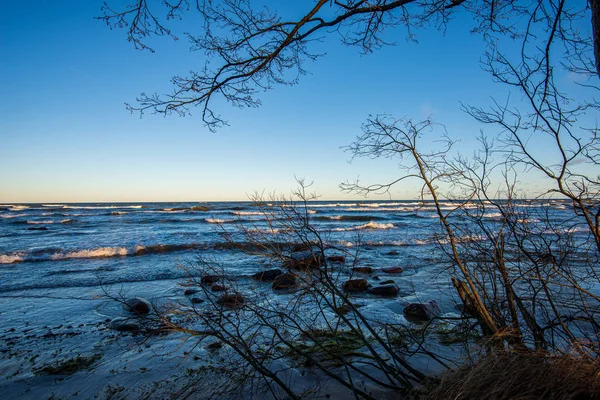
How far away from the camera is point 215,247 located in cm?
1416

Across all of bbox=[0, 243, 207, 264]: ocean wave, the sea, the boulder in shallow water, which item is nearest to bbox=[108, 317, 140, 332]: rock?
the sea

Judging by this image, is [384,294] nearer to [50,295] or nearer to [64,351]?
[64,351]

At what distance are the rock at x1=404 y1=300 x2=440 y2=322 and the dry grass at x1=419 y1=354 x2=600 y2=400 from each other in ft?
10.5

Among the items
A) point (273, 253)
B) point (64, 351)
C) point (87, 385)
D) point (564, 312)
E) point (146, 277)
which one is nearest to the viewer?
point (273, 253)

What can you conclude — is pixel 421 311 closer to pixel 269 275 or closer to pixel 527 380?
pixel 527 380

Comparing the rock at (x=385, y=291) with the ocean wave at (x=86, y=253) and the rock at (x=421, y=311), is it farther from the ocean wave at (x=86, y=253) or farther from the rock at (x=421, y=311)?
the ocean wave at (x=86, y=253)

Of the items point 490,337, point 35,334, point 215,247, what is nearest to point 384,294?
point 490,337

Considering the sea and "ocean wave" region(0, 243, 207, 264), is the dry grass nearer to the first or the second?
the sea

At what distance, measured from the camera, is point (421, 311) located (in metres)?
5.28

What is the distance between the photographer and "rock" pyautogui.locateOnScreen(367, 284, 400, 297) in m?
6.69

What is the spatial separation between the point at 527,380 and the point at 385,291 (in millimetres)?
4907

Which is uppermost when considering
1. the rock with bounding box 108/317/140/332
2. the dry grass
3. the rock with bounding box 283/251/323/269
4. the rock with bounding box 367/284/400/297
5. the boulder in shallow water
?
the rock with bounding box 283/251/323/269

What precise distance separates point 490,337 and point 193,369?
3.03 meters

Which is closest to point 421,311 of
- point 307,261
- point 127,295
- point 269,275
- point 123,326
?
point 307,261
